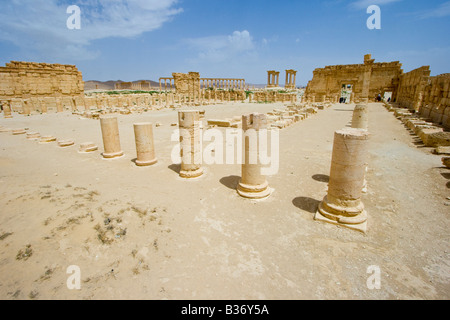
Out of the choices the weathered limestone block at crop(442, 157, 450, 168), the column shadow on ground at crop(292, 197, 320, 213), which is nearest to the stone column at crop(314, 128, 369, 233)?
the column shadow on ground at crop(292, 197, 320, 213)

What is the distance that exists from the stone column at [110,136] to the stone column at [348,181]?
7.56 metres

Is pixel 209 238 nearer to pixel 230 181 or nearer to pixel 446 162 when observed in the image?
pixel 230 181

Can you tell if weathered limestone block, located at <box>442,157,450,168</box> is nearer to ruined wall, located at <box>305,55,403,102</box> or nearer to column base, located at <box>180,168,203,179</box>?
column base, located at <box>180,168,203,179</box>

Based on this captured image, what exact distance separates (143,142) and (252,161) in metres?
4.16

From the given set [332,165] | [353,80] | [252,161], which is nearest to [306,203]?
[332,165]

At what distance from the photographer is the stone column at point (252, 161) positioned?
5387mm

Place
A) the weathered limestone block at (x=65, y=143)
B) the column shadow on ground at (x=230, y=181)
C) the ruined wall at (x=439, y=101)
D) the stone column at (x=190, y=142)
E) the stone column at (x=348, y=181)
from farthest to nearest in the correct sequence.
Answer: the ruined wall at (x=439, y=101) → the weathered limestone block at (x=65, y=143) → the stone column at (x=190, y=142) → the column shadow on ground at (x=230, y=181) → the stone column at (x=348, y=181)

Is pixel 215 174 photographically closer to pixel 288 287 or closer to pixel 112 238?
pixel 112 238

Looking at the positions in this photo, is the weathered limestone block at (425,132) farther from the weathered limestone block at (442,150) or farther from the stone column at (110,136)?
the stone column at (110,136)

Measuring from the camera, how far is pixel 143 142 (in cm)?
771
